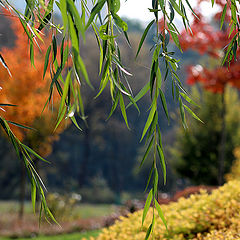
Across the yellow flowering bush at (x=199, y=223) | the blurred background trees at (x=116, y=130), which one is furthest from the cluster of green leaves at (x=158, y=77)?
the yellow flowering bush at (x=199, y=223)

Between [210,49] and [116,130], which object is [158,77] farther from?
[116,130]

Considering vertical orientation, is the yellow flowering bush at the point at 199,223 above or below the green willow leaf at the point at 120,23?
below

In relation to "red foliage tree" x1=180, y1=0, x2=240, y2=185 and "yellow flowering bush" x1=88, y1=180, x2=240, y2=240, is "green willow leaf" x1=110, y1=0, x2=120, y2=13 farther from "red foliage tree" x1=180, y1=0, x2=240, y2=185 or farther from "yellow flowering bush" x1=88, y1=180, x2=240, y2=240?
"red foliage tree" x1=180, y1=0, x2=240, y2=185

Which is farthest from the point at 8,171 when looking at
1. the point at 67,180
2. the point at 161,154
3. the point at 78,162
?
the point at 161,154

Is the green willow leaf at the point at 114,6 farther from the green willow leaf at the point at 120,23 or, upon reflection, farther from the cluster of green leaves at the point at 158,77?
the cluster of green leaves at the point at 158,77

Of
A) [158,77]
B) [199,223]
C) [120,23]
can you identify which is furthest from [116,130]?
[120,23]

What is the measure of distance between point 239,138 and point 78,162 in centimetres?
1265

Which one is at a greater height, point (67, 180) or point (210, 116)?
point (210, 116)

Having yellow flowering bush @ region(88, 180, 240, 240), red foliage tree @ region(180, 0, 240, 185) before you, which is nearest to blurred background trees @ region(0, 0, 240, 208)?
red foliage tree @ region(180, 0, 240, 185)

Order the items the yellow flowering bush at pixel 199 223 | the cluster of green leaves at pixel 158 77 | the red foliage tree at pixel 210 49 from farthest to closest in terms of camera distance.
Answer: the red foliage tree at pixel 210 49 → the yellow flowering bush at pixel 199 223 → the cluster of green leaves at pixel 158 77

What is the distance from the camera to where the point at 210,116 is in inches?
435

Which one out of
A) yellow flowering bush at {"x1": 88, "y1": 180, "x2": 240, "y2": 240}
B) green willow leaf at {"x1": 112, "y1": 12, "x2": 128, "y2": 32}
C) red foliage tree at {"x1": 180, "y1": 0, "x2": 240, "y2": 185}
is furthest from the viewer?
red foliage tree at {"x1": 180, "y1": 0, "x2": 240, "y2": 185}

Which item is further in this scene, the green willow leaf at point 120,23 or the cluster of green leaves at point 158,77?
the cluster of green leaves at point 158,77

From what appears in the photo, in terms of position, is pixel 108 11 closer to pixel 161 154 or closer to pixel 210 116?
pixel 161 154
